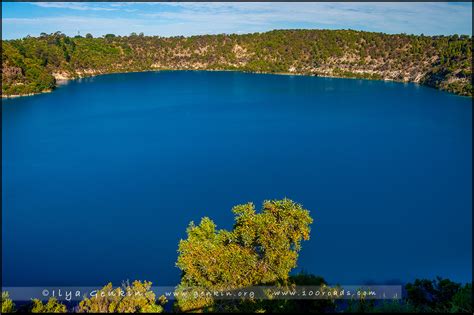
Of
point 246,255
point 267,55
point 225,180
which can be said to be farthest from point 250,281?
point 267,55

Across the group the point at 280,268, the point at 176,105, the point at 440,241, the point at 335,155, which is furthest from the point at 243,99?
the point at 280,268

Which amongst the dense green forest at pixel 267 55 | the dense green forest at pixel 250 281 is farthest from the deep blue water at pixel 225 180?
the dense green forest at pixel 267 55

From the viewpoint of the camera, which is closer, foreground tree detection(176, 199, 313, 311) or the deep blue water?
foreground tree detection(176, 199, 313, 311)

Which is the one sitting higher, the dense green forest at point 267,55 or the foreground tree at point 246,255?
the dense green forest at point 267,55

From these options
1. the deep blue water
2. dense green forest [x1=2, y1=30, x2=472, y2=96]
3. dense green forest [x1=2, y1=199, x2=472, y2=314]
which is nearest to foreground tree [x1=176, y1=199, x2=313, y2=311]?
dense green forest [x1=2, y1=199, x2=472, y2=314]

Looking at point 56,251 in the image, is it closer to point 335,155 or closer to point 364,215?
point 364,215

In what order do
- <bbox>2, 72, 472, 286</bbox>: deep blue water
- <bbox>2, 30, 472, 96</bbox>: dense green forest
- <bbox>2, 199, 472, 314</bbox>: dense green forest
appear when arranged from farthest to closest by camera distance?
<bbox>2, 30, 472, 96</bbox>: dense green forest < <bbox>2, 72, 472, 286</bbox>: deep blue water < <bbox>2, 199, 472, 314</bbox>: dense green forest

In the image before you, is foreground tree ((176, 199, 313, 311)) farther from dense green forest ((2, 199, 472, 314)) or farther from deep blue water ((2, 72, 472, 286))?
deep blue water ((2, 72, 472, 286))

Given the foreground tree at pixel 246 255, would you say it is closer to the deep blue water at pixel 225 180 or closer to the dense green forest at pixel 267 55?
the deep blue water at pixel 225 180
